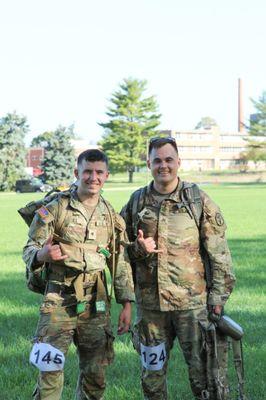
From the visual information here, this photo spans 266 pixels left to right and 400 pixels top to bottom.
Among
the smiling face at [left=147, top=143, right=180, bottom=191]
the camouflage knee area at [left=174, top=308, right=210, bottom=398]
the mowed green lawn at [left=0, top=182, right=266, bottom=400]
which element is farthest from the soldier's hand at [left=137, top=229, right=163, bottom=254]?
the mowed green lawn at [left=0, top=182, right=266, bottom=400]

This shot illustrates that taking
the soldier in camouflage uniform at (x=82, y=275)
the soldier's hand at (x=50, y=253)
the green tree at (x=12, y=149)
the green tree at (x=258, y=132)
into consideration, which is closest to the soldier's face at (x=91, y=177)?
the soldier in camouflage uniform at (x=82, y=275)

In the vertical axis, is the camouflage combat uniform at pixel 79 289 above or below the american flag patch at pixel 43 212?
below

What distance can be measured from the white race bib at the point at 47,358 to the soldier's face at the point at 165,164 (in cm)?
148

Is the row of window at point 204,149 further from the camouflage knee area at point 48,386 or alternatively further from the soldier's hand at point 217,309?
the camouflage knee area at point 48,386

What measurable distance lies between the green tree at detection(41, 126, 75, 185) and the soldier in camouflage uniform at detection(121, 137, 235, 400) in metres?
71.2

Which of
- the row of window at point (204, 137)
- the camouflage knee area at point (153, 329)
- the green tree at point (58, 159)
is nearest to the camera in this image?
the camouflage knee area at point (153, 329)

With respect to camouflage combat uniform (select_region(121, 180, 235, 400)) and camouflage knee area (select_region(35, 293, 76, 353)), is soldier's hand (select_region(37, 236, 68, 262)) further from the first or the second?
camouflage combat uniform (select_region(121, 180, 235, 400))

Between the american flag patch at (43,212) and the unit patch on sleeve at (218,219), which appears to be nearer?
the american flag patch at (43,212)

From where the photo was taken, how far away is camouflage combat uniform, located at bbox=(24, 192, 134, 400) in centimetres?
434

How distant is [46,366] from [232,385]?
1.98 metres

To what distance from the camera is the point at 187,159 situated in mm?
128125

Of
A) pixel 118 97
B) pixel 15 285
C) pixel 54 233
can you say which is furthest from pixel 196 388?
pixel 118 97

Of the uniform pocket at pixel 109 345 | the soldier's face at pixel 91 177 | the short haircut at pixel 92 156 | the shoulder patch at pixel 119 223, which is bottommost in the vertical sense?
the uniform pocket at pixel 109 345

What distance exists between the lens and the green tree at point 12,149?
73188mm
